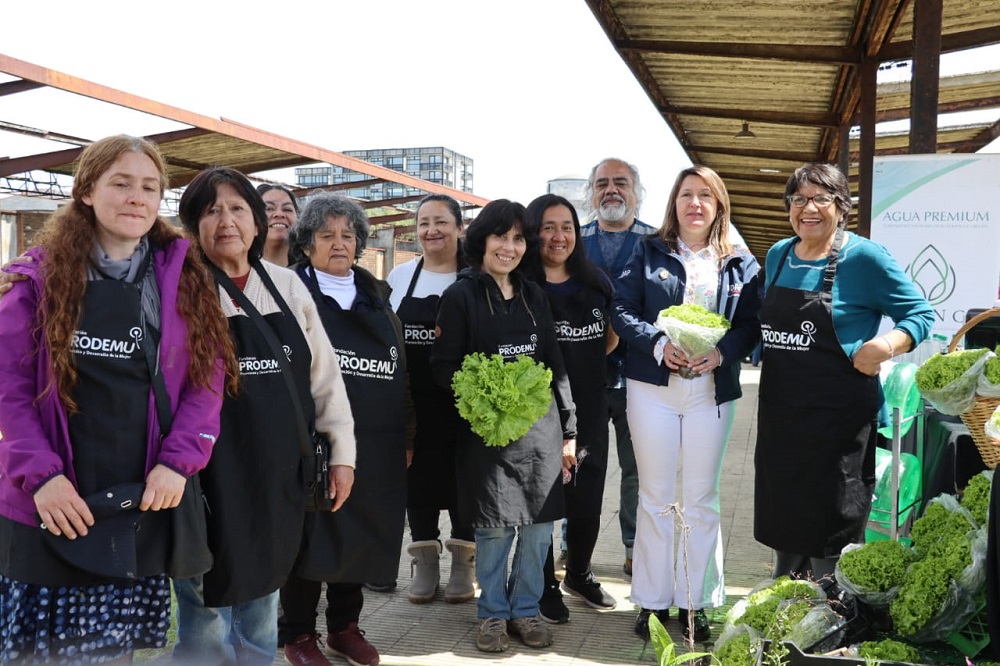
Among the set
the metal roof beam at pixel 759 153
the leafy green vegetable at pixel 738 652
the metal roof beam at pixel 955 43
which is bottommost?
the leafy green vegetable at pixel 738 652

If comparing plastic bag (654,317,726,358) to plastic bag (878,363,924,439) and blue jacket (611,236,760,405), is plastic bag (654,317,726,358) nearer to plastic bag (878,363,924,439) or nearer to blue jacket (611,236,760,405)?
blue jacket (611,236,760,405)

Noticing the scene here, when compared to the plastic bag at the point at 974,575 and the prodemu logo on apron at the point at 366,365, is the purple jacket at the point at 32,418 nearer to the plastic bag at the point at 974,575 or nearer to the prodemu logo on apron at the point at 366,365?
the prodemu logo on apron at the point at 366,365

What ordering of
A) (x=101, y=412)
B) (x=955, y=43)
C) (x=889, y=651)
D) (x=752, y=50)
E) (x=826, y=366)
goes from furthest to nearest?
(x=752, y=50) < (x=955, y=43) < (x=826, y=366) < (x=101, y=412) < (x=889, y=651)

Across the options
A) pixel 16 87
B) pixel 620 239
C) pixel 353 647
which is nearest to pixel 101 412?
pixel 353 647

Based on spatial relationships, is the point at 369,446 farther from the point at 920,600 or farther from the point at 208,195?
the point at 920,600

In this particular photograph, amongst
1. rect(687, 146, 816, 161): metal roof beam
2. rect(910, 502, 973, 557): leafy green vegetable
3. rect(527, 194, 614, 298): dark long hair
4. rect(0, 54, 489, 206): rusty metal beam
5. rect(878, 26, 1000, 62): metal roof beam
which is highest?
rect(687, 146, 816, 161): metal roof beam

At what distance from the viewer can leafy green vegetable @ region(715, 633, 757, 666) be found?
250 cm

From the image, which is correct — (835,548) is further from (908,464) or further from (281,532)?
(281,532)

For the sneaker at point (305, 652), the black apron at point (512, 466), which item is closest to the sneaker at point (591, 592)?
the black apron at point (512, 466)

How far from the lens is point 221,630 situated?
3000mm

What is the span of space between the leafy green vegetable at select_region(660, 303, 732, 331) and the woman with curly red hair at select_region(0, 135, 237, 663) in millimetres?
2049

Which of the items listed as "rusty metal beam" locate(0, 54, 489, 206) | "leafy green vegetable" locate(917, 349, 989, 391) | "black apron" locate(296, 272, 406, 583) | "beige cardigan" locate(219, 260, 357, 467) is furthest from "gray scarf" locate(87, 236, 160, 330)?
"rusty metal beam" locate(0, 54, 489, 206)

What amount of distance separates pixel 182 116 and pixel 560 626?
27.6ft

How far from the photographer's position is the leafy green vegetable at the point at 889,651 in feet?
7.97
